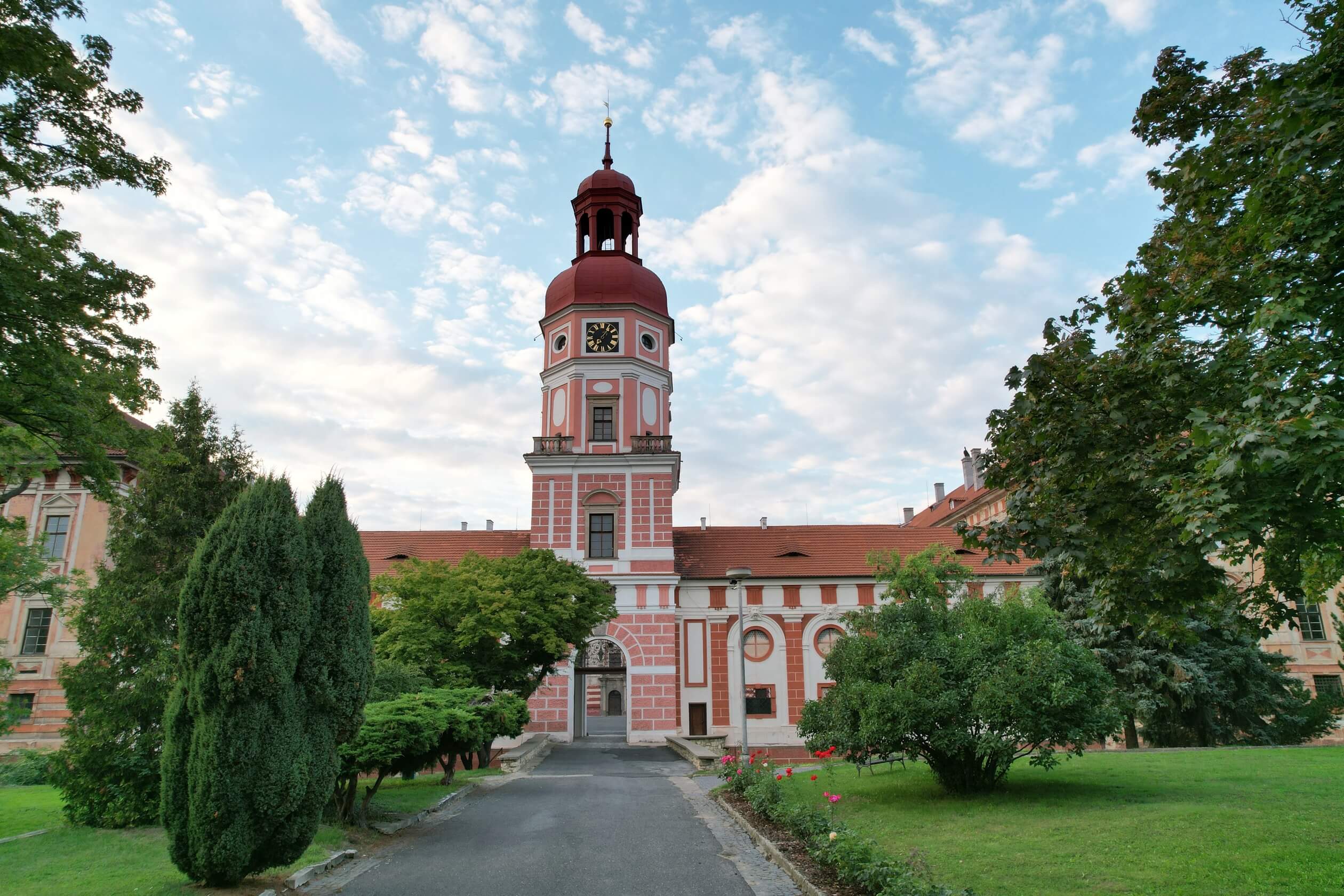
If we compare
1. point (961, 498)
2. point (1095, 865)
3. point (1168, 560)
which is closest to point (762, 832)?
point (1095, 865)

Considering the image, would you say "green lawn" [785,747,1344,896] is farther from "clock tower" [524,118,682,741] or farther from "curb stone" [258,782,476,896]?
"clock tower" [524,118,682,741]

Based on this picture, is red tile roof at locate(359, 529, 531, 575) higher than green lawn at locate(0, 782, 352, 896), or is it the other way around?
red tile roof at locate(359, 529, 531, 575)

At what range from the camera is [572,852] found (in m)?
10.8

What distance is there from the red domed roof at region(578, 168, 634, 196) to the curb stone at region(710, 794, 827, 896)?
91.9ft

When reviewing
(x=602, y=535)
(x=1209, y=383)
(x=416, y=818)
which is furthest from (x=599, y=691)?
(x=1209, y=383)

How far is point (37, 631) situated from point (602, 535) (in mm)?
20446

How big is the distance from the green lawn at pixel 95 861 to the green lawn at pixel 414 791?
9.33 feet

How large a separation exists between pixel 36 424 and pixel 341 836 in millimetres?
6944

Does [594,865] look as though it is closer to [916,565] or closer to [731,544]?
[916,565]

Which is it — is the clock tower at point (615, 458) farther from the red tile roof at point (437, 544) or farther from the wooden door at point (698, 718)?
the red tile roof at point (437, 544)

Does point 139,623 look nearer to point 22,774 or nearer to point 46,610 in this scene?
point 22,774

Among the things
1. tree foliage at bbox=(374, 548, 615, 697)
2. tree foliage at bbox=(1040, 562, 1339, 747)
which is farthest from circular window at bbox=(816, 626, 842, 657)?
tree foliage at bbox=(374, 548, 615, 697)

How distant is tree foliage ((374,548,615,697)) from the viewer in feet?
67.7

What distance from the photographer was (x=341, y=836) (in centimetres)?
1105
